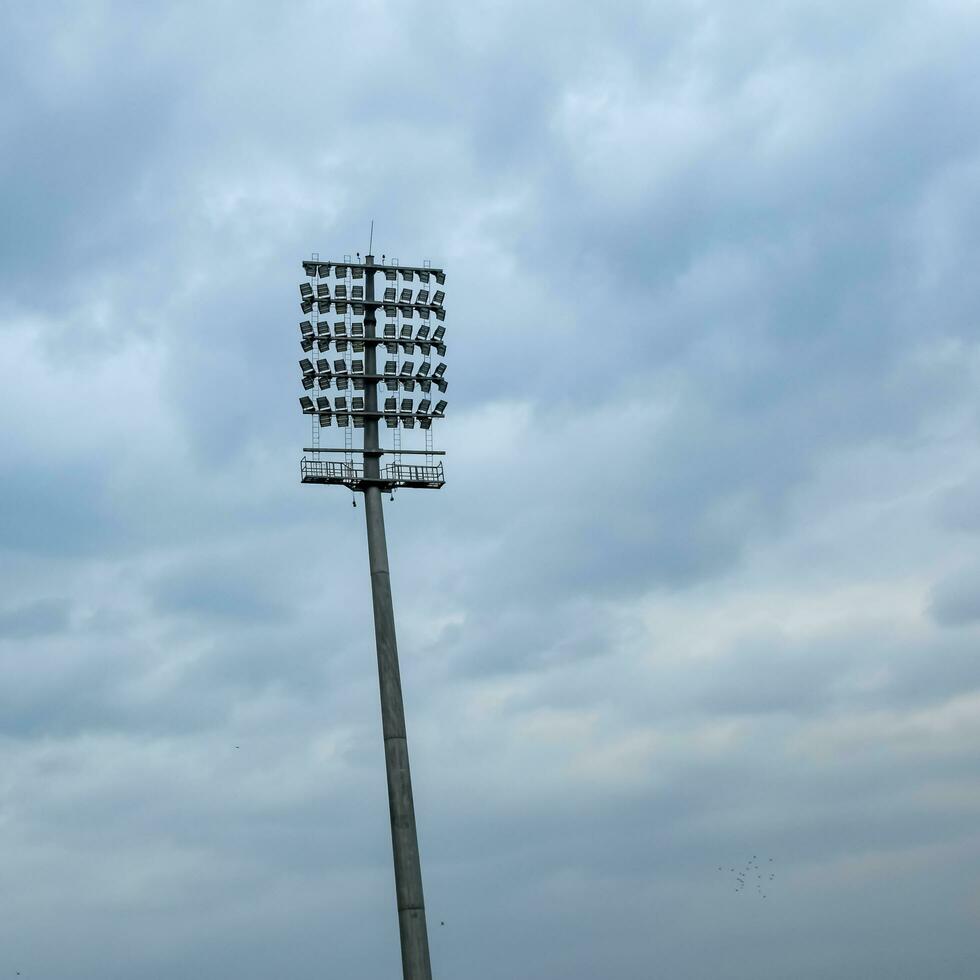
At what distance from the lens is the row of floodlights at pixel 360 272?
56344mm

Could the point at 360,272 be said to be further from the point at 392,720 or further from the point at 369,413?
the point at 392,720

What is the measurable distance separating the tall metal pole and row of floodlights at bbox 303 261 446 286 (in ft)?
2.28

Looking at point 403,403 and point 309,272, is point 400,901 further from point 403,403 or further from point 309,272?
point 309,272

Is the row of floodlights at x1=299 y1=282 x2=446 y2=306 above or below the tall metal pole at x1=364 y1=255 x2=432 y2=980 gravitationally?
above

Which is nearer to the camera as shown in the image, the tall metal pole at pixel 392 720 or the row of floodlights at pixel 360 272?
the tall metal pole at pixel 392 720

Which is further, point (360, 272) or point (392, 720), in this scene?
point (360, 272)

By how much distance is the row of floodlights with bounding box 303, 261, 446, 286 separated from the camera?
2218 inches

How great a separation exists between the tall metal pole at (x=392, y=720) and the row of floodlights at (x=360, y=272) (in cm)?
70

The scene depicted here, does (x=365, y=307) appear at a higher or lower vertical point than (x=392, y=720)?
higher

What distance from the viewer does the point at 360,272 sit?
57312 millimetres

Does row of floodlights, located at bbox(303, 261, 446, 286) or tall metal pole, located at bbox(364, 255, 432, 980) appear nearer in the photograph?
tall metal pole, located at bbox(364, 255, 432, 980)

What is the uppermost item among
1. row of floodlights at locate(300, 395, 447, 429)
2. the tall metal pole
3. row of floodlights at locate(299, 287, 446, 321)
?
row of floodlights at locate(299, 287, 446, 321)

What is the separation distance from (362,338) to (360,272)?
2640 millimetres

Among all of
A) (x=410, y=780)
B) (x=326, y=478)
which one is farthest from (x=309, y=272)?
(x=410, y=780)
